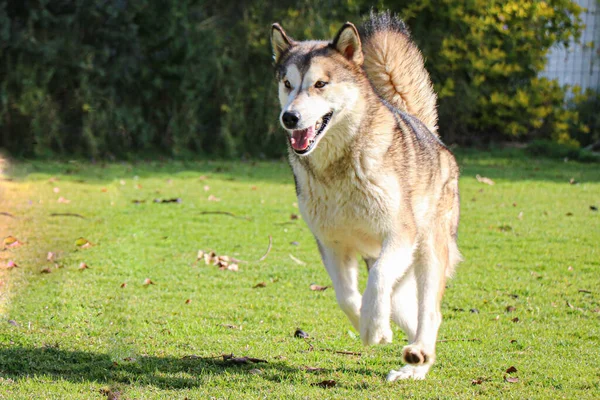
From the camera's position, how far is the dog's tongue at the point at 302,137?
399cm

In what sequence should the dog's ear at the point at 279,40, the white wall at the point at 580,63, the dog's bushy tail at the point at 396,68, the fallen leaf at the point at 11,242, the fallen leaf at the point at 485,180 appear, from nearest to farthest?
the dog's ear at the point at 279,40
the dog's bushy tail at the point at 396,68
the fallen leaf at the point at 11,242
the fallen leaf at the point at 485,180
the white wall at the point at 580,63

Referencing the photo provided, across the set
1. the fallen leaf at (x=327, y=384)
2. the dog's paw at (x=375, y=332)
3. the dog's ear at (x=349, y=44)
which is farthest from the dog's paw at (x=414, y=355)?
the dog's ear at (x=349, y=44)

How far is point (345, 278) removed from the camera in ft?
13.9

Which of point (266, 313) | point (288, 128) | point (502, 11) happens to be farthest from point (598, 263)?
point (502, 11)

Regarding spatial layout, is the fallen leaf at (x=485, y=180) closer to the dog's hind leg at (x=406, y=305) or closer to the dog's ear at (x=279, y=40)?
the dog's hind leg at (x=406, y=305)

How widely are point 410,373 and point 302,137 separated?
1.34 m

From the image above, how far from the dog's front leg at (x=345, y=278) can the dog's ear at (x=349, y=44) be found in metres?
1.06

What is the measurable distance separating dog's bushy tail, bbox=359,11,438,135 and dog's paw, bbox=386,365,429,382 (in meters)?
1.77

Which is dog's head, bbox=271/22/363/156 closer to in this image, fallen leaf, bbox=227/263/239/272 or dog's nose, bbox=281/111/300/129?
dog's nose, bbox=281/111/300/129

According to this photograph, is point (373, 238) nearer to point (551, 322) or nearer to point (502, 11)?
point (551, 322)

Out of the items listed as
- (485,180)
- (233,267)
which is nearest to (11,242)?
(233,267)

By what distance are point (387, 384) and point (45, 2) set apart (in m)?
11.5

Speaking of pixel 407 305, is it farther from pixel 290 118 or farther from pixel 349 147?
pixel 290 118

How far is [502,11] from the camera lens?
1432 centimetres
